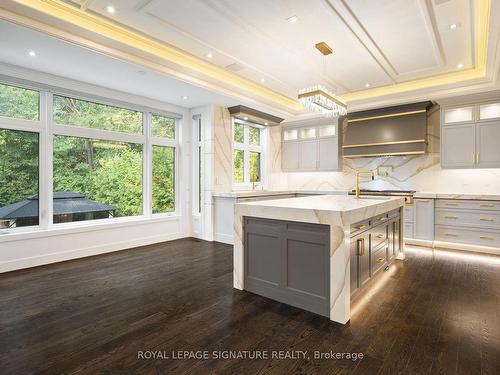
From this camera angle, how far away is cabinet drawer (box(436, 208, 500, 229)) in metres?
4.63

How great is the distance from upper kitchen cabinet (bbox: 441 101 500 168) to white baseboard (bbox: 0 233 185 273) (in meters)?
5.58

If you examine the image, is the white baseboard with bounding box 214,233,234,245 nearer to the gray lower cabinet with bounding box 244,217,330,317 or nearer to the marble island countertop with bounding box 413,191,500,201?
the gray lower cabinet with bounding box 244,217,330,317

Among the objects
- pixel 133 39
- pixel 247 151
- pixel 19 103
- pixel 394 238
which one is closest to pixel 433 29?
pixel 394 238

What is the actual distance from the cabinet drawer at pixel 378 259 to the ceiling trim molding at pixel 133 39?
3.57 m

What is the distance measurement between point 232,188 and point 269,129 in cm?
207

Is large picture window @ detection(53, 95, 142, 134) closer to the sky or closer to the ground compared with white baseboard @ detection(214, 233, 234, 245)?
closer to the sky

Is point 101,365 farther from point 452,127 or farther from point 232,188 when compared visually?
point 452,127

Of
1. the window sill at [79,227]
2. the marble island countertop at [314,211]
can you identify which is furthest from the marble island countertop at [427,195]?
the marble island countertop at [314,211]

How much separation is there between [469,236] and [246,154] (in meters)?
4.57

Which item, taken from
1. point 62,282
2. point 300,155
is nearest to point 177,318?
point 62,282

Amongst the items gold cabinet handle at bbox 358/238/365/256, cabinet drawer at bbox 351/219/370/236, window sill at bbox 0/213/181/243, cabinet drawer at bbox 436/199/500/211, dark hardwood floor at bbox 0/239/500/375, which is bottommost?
dark hardwood floor at bbox 0/239/500/375

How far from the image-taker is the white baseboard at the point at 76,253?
3.90 metres

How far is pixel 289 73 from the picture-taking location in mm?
4926

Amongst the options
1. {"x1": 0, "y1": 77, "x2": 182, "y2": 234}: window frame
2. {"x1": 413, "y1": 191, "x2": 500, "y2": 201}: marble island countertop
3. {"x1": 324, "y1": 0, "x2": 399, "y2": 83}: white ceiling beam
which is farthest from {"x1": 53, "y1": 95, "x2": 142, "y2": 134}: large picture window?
{"x1": 413, "y1": 191, "x2": 500, "y2": 201}: marble island countertop
